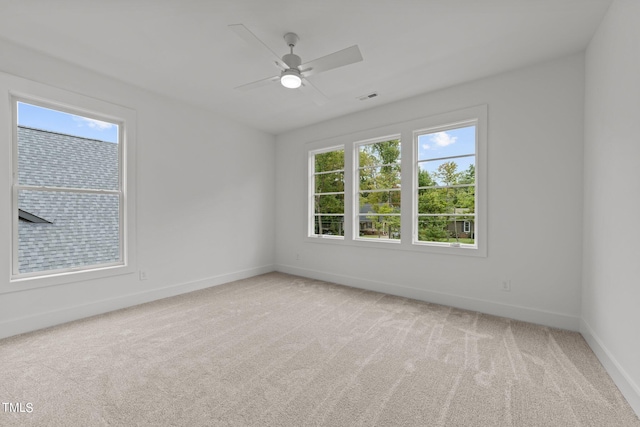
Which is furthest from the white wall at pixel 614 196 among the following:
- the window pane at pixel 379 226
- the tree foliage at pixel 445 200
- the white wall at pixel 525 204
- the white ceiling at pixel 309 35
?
the window pane at pixel 379 226

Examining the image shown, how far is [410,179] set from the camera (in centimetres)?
390

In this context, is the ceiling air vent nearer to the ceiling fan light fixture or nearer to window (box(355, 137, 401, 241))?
window (box(355, 137, 401, 241))

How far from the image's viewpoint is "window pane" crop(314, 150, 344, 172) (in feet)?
15.9

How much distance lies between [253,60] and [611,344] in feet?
13.0

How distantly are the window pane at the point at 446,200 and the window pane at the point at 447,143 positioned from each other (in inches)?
18.7

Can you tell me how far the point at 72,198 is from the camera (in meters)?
3.14

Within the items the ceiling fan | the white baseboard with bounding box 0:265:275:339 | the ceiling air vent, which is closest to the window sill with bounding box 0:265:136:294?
the white baseboard with bounding box 0:265:275:339

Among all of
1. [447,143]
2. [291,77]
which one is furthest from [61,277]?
[447,143]

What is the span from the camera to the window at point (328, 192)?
4848mm

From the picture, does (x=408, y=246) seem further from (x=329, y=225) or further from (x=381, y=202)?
(x=329, y=225)

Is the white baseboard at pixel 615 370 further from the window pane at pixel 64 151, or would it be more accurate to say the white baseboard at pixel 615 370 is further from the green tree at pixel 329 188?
the window pane at pixel 64 151

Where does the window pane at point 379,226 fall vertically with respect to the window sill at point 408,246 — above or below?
above

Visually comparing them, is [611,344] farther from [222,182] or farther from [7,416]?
[222,182]

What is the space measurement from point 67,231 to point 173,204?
118cm
